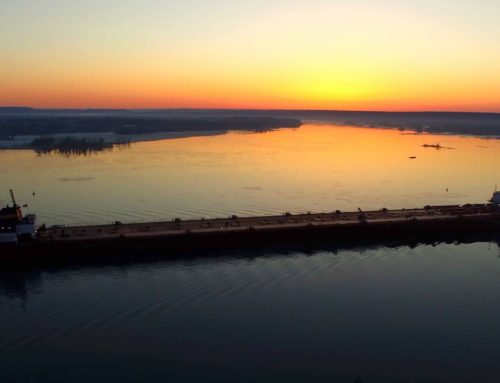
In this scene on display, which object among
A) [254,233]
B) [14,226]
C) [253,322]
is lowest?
[253,322]

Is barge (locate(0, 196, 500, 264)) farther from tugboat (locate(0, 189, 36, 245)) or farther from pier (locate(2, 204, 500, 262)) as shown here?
tugboat (locate(0, 189, 36, 245))

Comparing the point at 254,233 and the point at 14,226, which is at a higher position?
the point at 14,226

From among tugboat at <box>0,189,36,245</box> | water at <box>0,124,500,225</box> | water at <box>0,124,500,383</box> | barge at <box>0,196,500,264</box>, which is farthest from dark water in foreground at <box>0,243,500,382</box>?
water at <box>0,124,500,225</box>

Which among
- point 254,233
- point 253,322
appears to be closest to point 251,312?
point 253,322

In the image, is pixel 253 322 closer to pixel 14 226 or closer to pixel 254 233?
pixel 254 233

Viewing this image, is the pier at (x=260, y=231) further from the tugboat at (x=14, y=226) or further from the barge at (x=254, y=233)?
the tugboat at (x=14, y=226)
